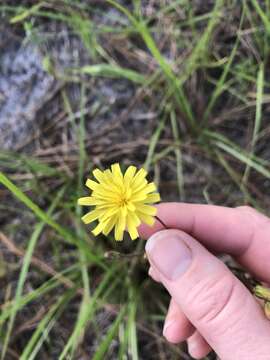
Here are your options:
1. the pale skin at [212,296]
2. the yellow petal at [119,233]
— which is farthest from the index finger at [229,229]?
the yellow petal at [119,233]

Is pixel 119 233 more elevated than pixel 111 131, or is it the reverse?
pixel 119 233

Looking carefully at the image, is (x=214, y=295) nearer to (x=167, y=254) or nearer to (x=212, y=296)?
(x=212, y=296)

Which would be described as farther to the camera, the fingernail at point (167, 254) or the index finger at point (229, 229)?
the index finger at point (229, 229)

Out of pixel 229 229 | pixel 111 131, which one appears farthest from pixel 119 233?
pixel 111 131

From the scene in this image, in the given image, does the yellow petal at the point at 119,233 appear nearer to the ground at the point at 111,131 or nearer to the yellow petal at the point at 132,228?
the yellow petal at the point at 132,228

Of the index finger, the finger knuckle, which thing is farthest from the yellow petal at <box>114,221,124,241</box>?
the index finger

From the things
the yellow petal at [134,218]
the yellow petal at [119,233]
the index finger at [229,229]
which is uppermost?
the yellow petal at [134,218]
